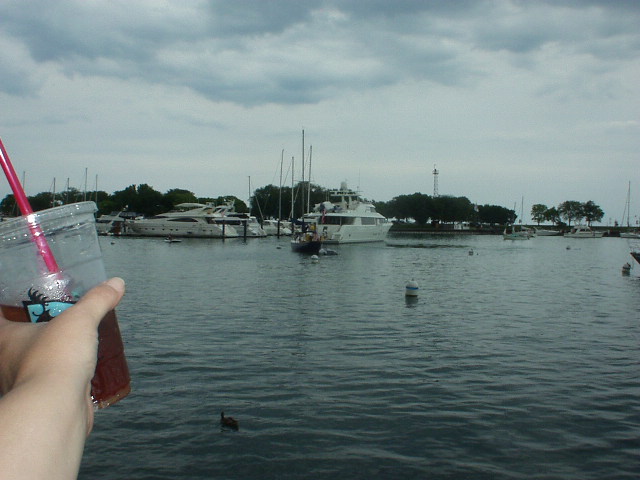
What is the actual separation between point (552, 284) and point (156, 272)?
726 inches

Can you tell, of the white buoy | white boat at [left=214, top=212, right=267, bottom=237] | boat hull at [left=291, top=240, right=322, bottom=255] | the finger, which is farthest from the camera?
white boat at [left=214, top=212, right=267, bottom=237]

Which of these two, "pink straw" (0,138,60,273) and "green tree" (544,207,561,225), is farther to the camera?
"green tree" (544,207,561,225)

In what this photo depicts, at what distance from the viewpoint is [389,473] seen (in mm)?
6176

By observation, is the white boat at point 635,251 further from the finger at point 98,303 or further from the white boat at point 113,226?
the white boat at point 113,226

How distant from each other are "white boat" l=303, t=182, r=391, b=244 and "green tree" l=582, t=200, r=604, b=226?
13283cm

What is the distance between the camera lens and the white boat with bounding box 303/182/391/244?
199 ft

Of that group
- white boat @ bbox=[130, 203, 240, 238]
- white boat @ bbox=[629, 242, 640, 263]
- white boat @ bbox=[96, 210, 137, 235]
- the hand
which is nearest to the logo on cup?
the hand

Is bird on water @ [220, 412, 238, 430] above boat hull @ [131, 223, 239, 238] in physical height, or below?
below

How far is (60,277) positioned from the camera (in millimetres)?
1830

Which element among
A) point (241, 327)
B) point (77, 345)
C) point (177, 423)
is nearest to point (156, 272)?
point (241, 327)

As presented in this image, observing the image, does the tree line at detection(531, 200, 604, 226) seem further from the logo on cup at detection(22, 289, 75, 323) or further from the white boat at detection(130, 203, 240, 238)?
the logo on cup at detection(22, 289, 75, 323)

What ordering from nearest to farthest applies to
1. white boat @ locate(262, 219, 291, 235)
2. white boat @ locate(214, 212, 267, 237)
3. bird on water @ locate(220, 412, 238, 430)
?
bird on water @ locate(220, 412, 238, 430)
white boat @ locate(214, 212, 267, 237)
white boat @ locate(262, 219, 291, 235)

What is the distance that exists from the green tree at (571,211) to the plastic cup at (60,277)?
656 feet

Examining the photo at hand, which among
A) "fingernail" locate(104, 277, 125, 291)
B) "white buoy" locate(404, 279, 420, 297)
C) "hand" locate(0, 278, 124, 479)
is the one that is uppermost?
"fingernail" locate(104, 277, 125, 291)
